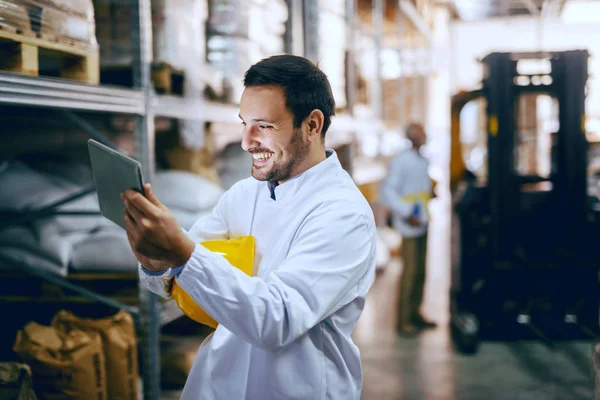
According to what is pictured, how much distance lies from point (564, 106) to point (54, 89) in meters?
4.42

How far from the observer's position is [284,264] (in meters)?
1.54

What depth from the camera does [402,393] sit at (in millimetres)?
4379

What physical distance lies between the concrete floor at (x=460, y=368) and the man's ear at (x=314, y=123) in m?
2.77

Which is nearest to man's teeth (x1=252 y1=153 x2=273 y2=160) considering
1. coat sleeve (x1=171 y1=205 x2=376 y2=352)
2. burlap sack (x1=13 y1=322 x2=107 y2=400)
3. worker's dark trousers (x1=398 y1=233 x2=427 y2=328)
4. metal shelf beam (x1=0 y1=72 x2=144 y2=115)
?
coat sleeve (x1=171 y1=205 x2=376 y2=352)

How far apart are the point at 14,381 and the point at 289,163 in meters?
1.76

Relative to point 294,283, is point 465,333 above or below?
below

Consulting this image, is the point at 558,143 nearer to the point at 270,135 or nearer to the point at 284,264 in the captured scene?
the point at 270,135

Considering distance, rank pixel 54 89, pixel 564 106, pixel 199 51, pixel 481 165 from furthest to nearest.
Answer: pixel 481 165 → pixel 564 106 → pixel 199 51 → pixel 54 89

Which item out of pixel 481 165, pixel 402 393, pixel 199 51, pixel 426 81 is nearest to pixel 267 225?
pixel 199 51

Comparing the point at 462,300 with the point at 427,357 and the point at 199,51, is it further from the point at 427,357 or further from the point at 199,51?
the point at 199,51

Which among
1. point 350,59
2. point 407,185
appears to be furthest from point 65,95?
point 350,59

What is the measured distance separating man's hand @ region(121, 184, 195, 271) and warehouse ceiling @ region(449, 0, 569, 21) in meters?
16.5

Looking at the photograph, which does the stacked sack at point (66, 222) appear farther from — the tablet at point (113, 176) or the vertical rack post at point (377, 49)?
the vertical rack post at point (377, 49)

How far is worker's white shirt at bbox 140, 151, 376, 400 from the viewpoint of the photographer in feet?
4.61
